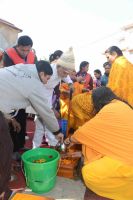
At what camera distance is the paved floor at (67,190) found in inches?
116

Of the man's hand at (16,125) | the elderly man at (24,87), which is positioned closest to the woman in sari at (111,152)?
the elderly man at (24,87)

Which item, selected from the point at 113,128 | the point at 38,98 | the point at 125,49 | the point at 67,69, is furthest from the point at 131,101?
the point at 125,49

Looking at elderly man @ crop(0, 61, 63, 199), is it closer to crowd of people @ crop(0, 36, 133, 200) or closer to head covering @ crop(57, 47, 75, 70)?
crowd of people @ crop(0, 36, 133, 200)

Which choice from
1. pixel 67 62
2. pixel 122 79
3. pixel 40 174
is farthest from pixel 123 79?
pixel 40 174

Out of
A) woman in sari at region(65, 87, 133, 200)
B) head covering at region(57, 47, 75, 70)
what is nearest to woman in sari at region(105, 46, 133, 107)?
head covering at region(57, 47, 75, 70)

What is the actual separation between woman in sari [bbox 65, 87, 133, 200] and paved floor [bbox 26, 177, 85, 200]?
315 mm

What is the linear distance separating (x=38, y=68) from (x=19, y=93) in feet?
1.14

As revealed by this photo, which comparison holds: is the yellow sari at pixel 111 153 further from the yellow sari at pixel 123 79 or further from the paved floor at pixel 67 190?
the yellow sari at pixel 123 79

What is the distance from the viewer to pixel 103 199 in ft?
9.39

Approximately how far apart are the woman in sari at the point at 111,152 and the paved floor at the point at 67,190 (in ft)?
1.03

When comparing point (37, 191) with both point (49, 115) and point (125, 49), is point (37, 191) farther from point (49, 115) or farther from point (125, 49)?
point (125, 49)

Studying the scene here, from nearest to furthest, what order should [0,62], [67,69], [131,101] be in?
[67,69] → [0,62] → [131,101]

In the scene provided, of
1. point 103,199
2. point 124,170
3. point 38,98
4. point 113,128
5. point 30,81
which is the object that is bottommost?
point 103,199

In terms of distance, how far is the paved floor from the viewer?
2.94 meters
